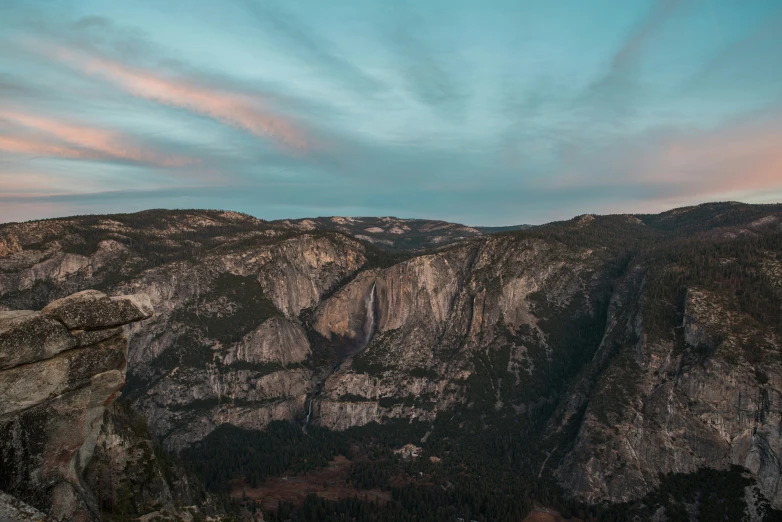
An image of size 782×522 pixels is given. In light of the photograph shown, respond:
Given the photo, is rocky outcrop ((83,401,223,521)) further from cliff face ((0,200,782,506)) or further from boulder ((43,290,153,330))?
cliff face ((0,200,782,506))

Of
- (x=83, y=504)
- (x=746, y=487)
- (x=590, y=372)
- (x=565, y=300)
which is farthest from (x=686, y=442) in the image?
(x=83, y=504)

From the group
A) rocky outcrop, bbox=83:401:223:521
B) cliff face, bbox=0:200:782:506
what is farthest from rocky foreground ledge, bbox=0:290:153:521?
cliff face, bbox=0:200:782:506

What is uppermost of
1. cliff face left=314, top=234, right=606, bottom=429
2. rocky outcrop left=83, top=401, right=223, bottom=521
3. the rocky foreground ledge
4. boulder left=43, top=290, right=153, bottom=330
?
boulder left=43, top=290, right=153, bottom=330

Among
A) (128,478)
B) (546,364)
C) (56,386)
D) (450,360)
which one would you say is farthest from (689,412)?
(56,386)

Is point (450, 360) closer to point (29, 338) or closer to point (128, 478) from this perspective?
point (128, 478)

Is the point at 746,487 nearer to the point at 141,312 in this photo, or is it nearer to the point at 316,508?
the point at 316,508

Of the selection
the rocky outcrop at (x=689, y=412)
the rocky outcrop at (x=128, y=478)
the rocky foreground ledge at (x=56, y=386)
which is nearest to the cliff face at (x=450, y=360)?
the rocky outcrop at (x=689, y=412)

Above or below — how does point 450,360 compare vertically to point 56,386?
below

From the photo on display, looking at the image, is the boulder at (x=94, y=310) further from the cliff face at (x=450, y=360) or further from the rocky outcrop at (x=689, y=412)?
the cliff face at (x=450, y=360)
